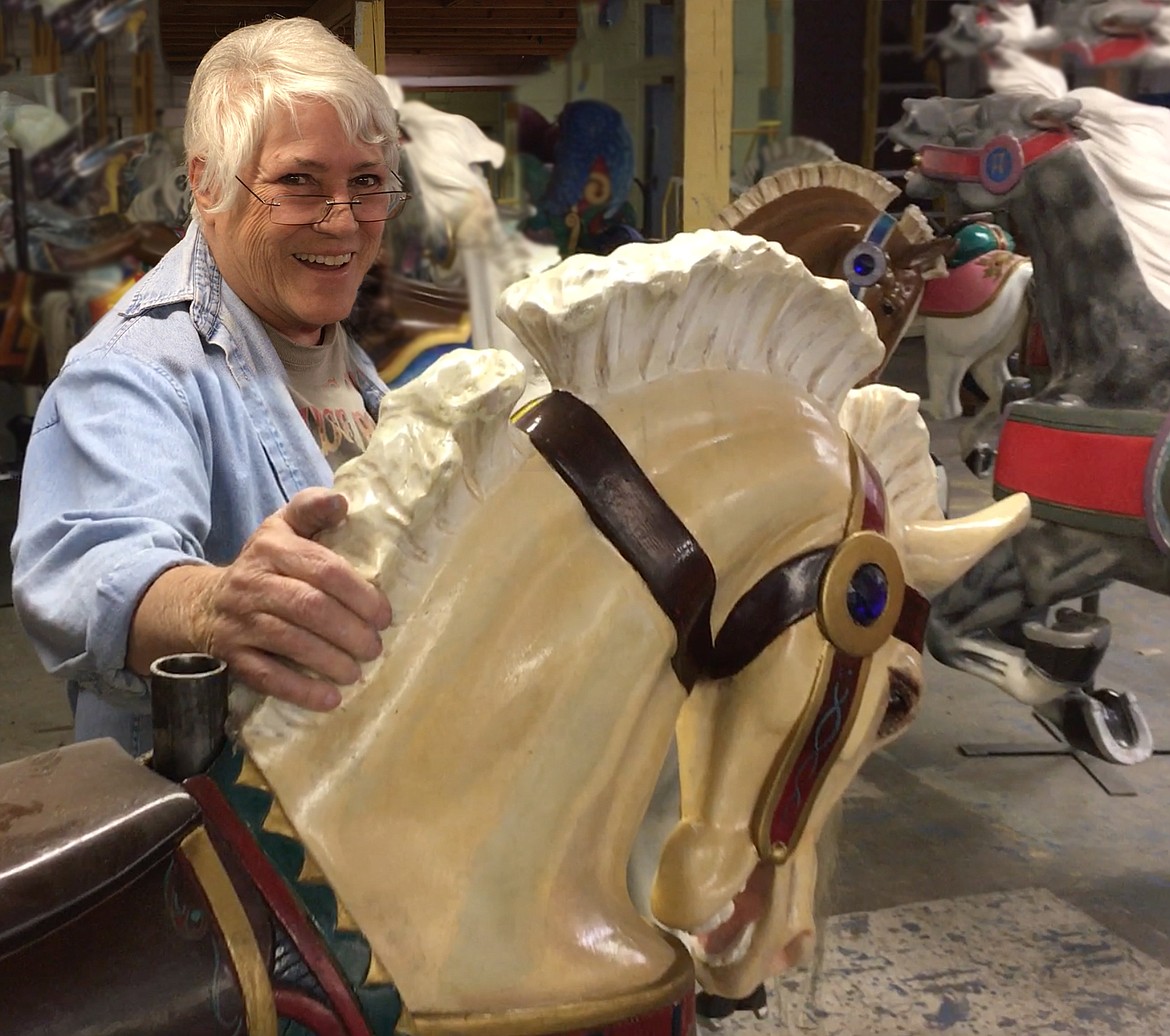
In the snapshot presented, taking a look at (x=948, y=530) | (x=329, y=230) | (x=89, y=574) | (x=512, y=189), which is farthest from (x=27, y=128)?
(x=948, y=530)

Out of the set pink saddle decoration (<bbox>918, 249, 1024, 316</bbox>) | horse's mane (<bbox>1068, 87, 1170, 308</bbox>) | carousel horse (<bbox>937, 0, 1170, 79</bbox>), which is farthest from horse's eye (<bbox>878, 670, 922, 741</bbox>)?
pink saddle decoration (<bbox>918, 249, 1024, 316</bbox>)

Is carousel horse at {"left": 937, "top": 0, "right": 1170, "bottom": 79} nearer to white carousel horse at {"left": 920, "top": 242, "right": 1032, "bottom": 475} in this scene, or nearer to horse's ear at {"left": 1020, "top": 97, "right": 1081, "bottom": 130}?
horse's ear at {"left": 1020, "top": 97, "right": 1081, "bottom": 130}

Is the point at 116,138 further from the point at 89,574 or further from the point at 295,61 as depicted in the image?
the point at 89,574

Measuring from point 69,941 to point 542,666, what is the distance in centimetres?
25

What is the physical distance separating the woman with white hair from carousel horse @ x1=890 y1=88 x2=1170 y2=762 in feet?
4.96

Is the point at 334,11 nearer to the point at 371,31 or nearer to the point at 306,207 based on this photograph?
the point at 371,31

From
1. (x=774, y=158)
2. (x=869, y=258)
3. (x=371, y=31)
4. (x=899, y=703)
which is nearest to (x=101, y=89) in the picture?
(x=371, y=31)

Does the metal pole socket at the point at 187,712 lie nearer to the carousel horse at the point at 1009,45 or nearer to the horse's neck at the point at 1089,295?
the horse's neck at the point at 1089,295

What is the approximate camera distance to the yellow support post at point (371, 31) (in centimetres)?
208

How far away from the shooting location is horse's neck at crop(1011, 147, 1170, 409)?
6.70 feet

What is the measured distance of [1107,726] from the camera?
7.72 feet

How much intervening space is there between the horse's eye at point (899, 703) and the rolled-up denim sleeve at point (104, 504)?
0.43 meters

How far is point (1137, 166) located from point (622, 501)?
1862mm

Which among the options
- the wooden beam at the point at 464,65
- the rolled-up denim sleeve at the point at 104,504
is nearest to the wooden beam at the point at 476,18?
the wooden beam at the point at 464,65
